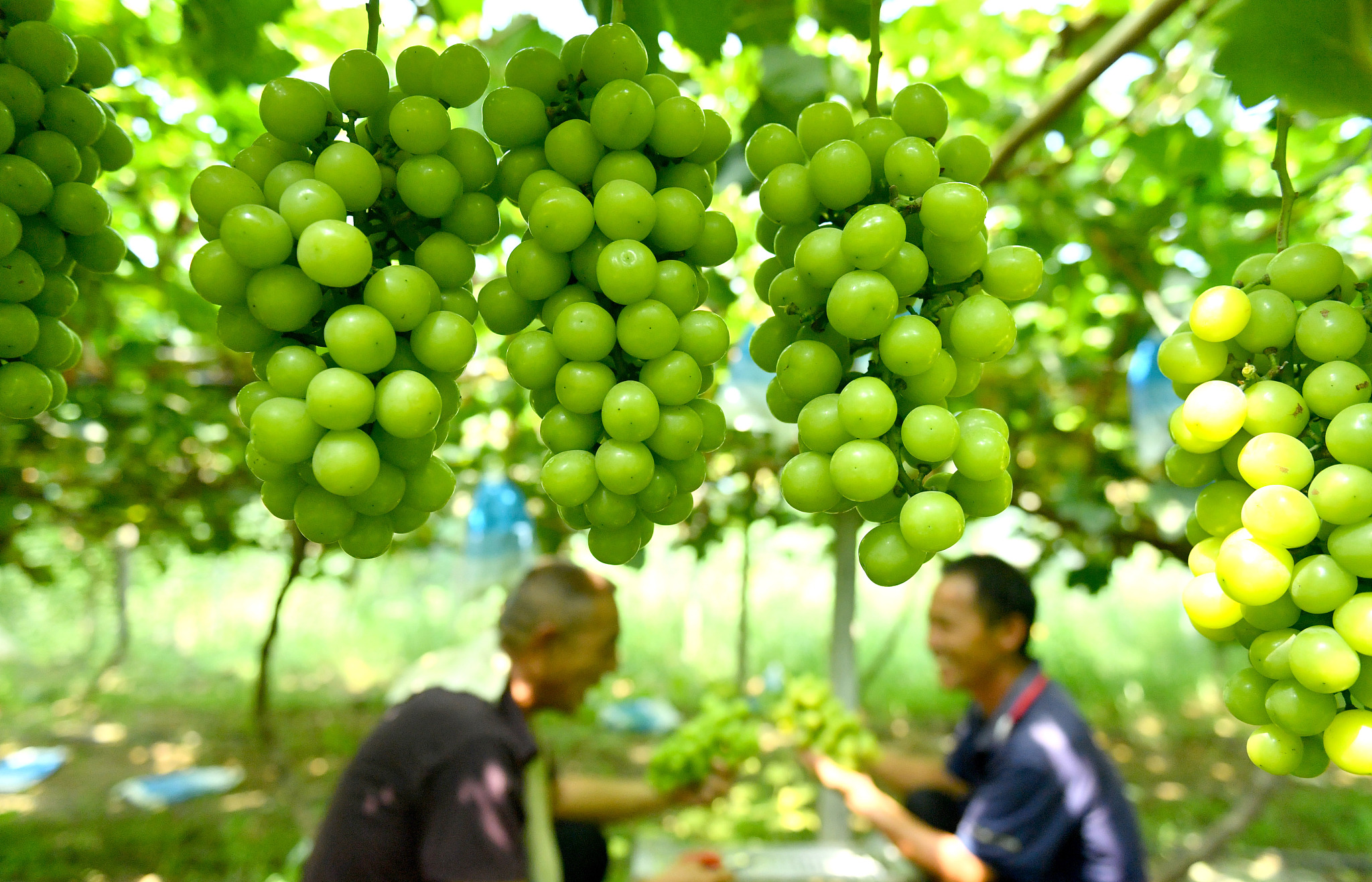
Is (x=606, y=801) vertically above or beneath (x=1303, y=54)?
beneath

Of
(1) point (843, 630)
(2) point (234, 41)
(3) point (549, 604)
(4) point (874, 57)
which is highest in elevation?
(2) point (234, 41)

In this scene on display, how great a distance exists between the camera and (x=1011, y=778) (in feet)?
6.98

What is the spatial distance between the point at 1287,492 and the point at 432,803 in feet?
5.69

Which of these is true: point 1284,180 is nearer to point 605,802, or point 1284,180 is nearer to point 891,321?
point 891,321

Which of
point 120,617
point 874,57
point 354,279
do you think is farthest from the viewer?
point 120,617

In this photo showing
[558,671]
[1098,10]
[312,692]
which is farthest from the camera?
[312,692]

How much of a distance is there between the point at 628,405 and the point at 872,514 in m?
0.21

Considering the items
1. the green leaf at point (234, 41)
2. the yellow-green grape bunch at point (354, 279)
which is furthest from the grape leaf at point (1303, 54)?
the green leaf at point (234, 41)

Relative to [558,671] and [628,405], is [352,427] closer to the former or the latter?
[628,405]

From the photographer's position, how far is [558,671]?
2189 mm

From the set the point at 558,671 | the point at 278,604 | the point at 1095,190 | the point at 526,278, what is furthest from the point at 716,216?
the point at 1095,190

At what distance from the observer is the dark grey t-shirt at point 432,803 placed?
1.74m

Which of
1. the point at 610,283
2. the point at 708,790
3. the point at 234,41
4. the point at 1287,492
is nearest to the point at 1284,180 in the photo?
the point at 1287,492

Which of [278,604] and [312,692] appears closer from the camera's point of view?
[278,604]
